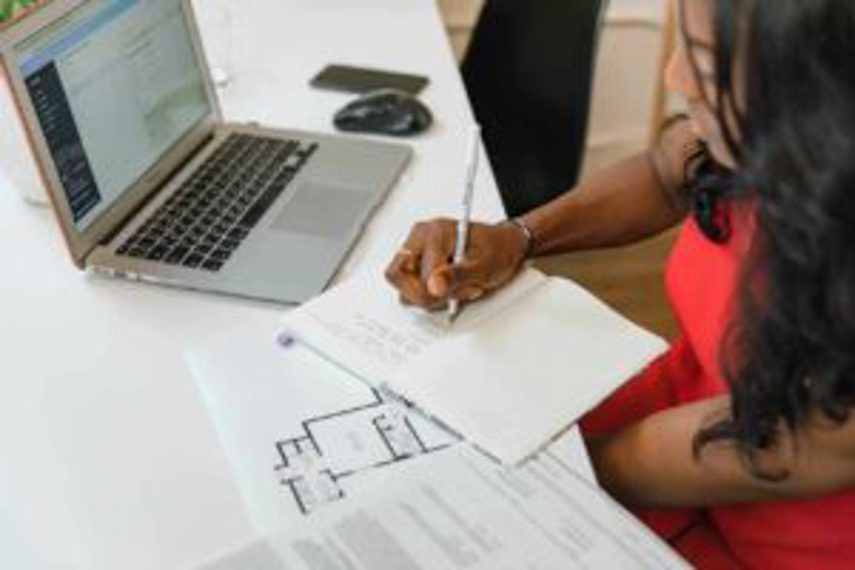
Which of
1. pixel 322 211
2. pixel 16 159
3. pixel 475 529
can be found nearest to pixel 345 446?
pixel 475 529

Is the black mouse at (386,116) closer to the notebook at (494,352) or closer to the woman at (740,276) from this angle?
the woman at (740,276)

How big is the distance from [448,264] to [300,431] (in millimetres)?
245

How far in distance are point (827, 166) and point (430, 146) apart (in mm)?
809

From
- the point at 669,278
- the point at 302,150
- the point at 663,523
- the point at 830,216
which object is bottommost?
the point at 663,523

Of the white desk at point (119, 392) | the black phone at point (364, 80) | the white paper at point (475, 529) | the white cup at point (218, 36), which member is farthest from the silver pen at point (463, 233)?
the white cup at point (218, 36)

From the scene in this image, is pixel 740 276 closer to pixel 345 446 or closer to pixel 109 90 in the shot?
pixel 345 446

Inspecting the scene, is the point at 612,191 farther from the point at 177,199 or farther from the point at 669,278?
the point at 177,199

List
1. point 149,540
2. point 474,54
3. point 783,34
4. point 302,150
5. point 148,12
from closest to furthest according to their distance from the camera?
point 783,34 → point 149,540 → point 148,12 → point 302,150 → point 474,54

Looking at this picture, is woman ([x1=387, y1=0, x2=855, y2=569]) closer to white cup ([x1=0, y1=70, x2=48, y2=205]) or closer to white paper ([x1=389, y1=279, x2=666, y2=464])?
white paper ([x1=389, y1=279, x2=666, y2=464])

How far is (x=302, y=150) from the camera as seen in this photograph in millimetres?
1390

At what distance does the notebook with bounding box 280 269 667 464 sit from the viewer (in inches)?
37.0

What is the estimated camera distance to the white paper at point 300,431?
2.93ft

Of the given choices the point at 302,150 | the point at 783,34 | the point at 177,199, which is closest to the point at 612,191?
the point at 302,150

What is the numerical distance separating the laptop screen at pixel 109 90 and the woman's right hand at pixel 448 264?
34 centimetres
